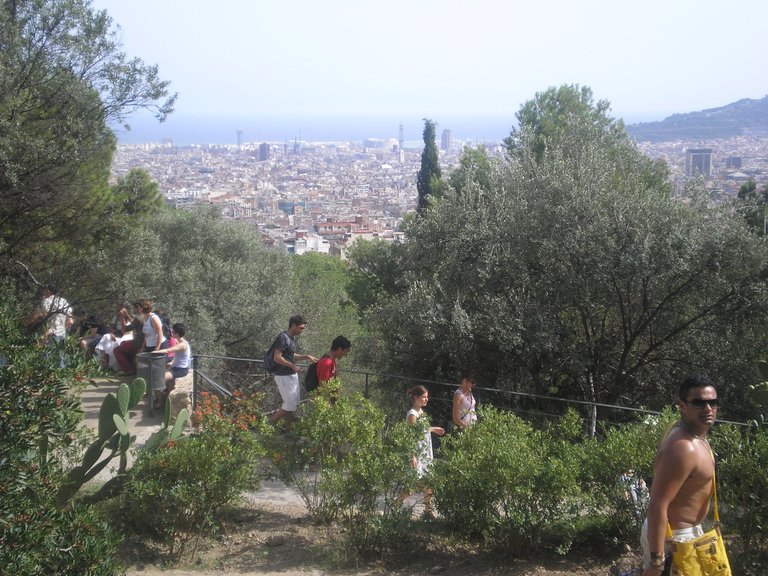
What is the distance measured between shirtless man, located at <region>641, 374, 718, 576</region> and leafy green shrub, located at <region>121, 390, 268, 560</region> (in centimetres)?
262

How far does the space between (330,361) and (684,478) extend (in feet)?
13.2

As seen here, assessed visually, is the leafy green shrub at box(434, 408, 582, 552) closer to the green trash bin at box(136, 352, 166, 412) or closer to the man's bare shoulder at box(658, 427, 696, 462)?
the man's bare shoulder at box(658, 427, 696, 462)

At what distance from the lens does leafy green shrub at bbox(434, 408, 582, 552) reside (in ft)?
14.9

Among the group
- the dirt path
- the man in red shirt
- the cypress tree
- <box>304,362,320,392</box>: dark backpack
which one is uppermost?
the cypress tree

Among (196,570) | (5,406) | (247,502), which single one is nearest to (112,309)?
(247,502)

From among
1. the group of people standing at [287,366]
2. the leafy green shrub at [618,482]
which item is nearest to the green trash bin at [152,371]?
the group of people standing at [287,366]

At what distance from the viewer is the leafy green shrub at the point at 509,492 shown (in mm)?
4555

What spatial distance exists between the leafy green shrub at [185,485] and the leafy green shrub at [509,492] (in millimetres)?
1290

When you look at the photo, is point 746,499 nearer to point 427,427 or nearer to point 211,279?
point 427,427

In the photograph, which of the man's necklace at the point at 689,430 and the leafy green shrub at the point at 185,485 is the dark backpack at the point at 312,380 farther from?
the man's necklace at the point at 689,430

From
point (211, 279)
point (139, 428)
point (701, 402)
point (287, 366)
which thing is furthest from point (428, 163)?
point (701, 402)

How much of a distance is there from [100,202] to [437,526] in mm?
9199

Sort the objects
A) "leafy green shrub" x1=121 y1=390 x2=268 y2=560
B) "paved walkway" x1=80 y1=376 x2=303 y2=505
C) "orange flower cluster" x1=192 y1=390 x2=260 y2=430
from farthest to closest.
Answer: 1. "paved walkway" x1=80 y1=376 x2=303 y2=505
2. "orange flower cluster" x1=192 y1=390 x2=260 y2=430
3. "leafy green shrub" x1=121 y1=390 x2=268 y2=560

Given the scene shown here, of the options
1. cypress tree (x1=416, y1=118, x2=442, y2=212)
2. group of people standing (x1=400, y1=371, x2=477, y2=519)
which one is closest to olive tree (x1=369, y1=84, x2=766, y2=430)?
group of people standing (x1=400, y1=371, x2=477, y2=519)
